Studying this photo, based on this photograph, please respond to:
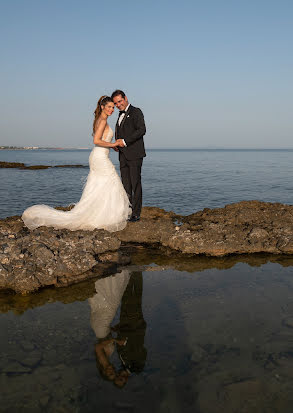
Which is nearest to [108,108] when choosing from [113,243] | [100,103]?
[100,103]

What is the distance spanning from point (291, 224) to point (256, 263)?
6.81 ft

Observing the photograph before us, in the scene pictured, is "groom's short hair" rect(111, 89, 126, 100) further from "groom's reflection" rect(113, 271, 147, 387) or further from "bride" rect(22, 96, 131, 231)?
"groom's reflection" rect(113, 271, 147, 387)

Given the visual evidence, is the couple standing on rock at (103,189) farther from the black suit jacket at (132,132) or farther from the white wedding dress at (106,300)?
the white wedding dress at (106,300)

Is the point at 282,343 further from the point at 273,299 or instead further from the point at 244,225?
the point at 244,225

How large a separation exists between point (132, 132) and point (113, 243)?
2.69 meters

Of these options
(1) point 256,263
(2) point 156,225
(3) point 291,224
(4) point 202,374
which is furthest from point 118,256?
(3) point 291,224

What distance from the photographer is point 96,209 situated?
7.66 m

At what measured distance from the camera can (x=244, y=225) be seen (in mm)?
7996

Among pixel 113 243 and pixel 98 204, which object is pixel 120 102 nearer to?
pixel 98 204

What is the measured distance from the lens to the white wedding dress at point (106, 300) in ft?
13.6

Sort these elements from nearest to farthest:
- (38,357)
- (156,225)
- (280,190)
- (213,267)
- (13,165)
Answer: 1. (38,357)
2. (213,267)
3. (156,225)
4. (280,190)
5. (13,165)

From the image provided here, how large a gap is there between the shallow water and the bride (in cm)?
237

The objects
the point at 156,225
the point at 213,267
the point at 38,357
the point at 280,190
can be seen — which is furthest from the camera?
the point at 280,190

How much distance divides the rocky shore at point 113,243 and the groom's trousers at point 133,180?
1.52ft
